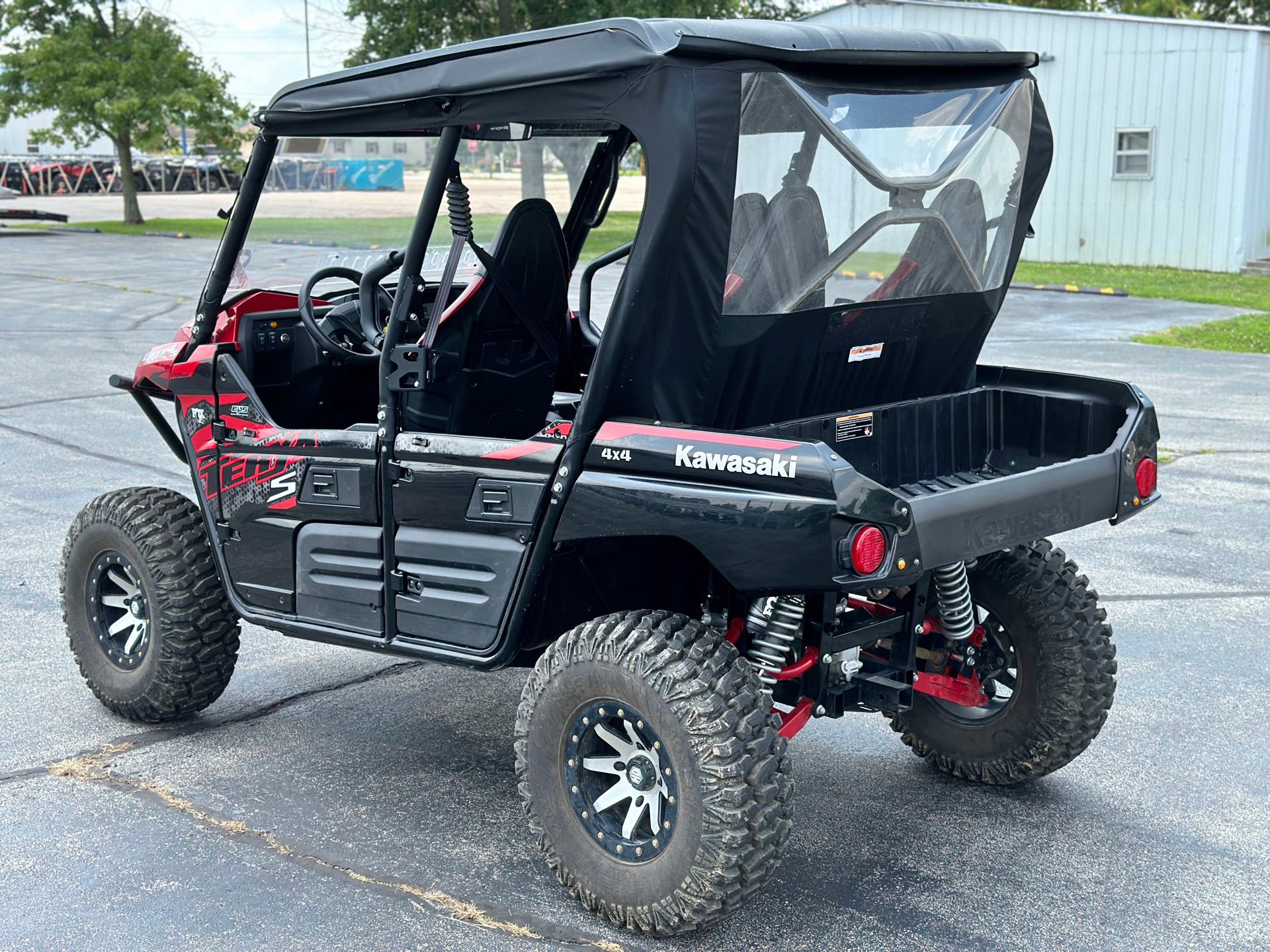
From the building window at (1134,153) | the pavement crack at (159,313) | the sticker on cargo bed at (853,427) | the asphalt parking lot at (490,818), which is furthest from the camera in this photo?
the building window at (1134,153)

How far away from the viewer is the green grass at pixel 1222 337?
14320 millimetres

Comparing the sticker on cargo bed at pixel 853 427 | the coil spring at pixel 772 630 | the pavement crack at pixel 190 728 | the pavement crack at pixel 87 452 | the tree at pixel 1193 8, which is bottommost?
the pavement crack at pixel 190 728

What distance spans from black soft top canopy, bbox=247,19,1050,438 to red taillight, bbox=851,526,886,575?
2.02 feet

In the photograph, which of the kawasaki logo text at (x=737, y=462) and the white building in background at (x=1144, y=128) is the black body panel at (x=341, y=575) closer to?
the kawasaki logo text at (x=737, y=462)

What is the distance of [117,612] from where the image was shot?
16.5 ft

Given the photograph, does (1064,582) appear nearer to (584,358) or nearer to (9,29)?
(584,358)

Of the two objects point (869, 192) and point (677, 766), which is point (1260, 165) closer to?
point (869, 192)

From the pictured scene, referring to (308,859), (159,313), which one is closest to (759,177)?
(308,859)

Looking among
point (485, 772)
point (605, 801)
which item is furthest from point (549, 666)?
point (485, 772)

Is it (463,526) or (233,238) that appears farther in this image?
(233,238)

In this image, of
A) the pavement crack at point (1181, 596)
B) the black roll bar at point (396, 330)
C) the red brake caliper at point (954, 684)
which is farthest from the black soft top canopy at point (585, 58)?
the pavement crack at point (1181, 596)

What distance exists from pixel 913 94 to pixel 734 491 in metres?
1.27

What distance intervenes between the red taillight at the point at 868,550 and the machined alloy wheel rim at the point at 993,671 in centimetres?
118

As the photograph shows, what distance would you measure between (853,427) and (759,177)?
90 centimetres
